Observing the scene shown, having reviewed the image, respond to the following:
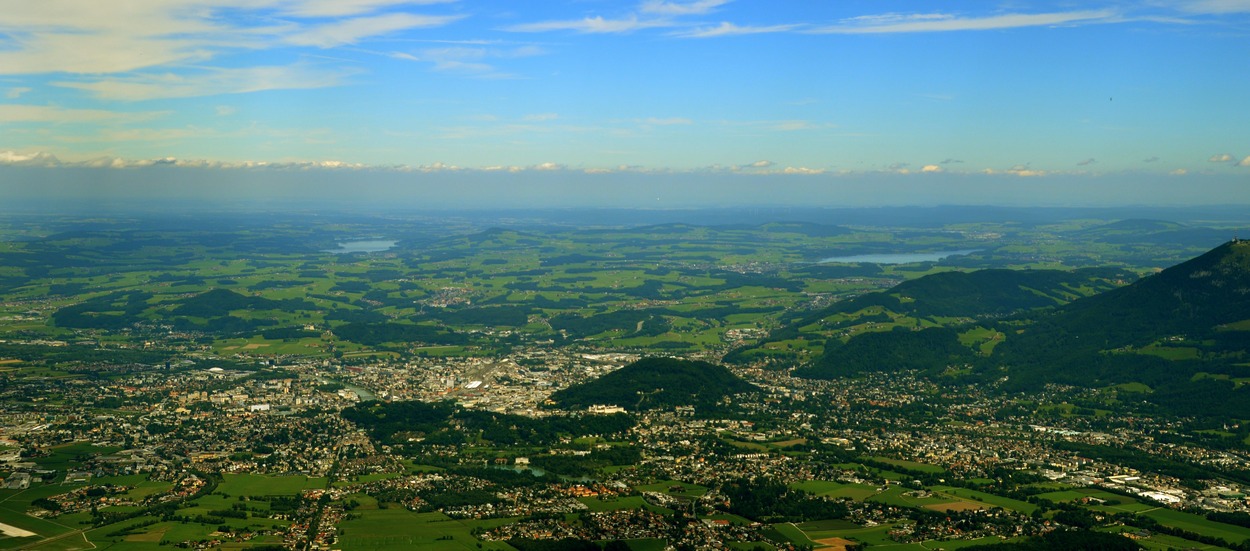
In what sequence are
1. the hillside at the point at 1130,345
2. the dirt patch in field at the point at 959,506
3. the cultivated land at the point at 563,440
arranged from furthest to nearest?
1. the hillside at the point at 1130,345
2. the dirt patch in field at the point at 959,506
3. the cultivated land at the point at 563,440

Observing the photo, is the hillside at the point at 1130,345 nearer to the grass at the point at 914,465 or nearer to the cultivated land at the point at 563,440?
the cultivated land at the point at 563,440

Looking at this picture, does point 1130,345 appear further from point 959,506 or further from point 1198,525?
point 959,506

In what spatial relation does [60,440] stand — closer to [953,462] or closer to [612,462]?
[612,462]

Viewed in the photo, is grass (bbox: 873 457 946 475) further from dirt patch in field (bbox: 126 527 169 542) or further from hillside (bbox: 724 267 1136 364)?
dirt patch in field (bbox: 126 527 169 542)

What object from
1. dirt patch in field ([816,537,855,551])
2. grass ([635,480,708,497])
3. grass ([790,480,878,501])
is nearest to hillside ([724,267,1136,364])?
grass ([790,480,878,501])

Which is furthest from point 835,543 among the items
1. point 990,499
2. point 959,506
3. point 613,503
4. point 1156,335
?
point 1156,335

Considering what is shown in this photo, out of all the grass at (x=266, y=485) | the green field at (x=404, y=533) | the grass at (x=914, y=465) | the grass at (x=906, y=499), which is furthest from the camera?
A: the grass at (x=914, y=465)

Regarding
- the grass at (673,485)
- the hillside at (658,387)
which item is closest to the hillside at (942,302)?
the hillside at (658,387)

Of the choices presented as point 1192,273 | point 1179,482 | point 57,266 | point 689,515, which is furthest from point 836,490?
point 57,266
